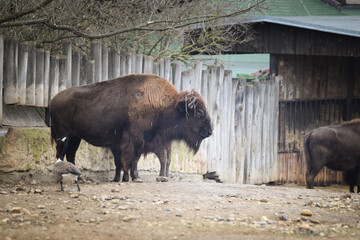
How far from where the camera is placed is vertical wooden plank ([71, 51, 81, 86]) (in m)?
9.59

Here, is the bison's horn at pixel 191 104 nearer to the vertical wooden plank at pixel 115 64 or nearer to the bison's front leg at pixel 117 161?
the bison's front leg at pixel 117 161

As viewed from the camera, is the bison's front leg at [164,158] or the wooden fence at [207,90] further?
the bison's front leg at [164,158]

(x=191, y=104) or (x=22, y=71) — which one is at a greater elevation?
(x=22, y=71)

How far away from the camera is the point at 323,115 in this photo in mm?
15656

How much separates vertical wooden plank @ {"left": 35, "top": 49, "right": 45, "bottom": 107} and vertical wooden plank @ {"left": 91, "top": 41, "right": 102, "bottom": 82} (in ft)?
A: 3.59

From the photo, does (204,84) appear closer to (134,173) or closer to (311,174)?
(134,173)

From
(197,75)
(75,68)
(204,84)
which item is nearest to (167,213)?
(75,68)

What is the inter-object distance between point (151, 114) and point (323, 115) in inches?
290

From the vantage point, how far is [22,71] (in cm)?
876

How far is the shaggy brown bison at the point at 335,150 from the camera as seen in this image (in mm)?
13008

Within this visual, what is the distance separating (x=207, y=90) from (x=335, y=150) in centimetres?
325

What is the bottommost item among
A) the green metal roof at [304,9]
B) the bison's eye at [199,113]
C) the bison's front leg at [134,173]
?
the bison's front leg at [134,173]

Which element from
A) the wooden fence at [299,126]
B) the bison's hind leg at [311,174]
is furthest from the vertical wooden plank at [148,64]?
the wooden fence at [299,126]

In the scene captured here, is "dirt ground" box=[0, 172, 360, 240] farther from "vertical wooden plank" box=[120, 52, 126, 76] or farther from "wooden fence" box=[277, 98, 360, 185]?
"wooden fence" box=[277, 98, 360, 185]
